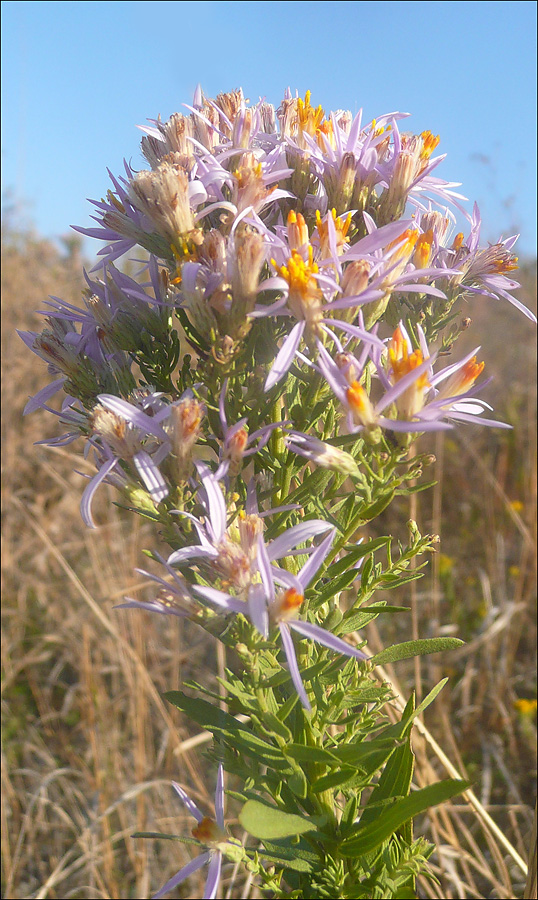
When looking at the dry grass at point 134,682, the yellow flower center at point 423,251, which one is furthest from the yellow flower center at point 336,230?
the dry grass at point 134,682

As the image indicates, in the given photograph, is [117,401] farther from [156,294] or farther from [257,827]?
[257,827]

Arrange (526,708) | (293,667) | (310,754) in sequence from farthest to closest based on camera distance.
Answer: (526,708)
(310,754)
(293,667)

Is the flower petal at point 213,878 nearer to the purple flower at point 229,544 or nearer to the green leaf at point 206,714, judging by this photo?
the green leaf at point 206,714

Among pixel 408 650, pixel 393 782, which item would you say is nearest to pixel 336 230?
pixel 408 650

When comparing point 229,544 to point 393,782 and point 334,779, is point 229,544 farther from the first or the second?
point 393,782

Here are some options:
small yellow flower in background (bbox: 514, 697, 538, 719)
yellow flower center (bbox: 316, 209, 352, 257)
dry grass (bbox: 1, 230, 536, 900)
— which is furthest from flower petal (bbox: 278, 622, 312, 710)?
small yellow flower in background (bbox: 514, 697, 538, 719)

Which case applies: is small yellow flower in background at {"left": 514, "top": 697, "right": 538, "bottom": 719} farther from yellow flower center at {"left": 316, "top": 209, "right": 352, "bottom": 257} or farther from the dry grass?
yellow flower center at {"left": 316, "top": 209, "right": 352, "bottom": 257}
